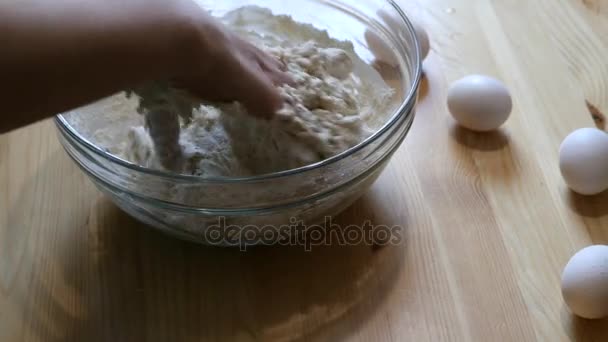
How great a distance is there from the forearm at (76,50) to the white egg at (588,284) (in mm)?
492

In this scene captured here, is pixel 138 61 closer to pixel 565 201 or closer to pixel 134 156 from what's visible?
pixel 134 156

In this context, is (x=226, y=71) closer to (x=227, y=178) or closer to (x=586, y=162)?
(x=227, y=178)

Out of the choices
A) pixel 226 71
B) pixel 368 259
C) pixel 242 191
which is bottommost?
pixel 368 259

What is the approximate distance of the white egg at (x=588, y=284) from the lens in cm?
63

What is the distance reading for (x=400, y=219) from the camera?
2.58ft

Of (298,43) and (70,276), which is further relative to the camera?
(298,43)

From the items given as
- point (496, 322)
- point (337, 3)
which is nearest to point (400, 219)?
point (496, 322)

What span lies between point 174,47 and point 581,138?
0.56 m

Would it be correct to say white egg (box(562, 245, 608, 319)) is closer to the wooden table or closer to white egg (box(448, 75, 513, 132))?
the wooden table

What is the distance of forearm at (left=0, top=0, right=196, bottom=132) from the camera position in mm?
443
